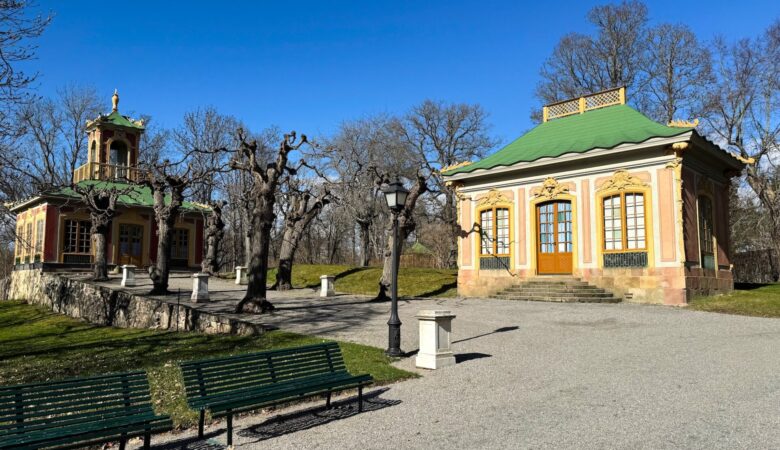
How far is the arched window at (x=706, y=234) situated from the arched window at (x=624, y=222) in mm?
2151

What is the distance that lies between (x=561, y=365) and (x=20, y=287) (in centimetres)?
3319

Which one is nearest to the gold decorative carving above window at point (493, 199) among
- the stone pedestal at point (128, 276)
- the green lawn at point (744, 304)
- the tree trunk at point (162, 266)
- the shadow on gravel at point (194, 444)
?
the green lawn at point (744, 304)

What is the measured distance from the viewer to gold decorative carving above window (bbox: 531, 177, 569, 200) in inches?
755

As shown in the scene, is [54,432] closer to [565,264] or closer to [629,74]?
[565,264]

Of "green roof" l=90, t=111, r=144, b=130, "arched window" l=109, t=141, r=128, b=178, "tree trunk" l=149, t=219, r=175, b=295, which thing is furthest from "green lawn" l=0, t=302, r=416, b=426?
"green roof" l=90, t=111, r=144, b=130

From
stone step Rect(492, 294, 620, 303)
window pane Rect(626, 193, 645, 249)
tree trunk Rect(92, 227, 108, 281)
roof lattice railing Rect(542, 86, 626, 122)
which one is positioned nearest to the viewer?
stone step Rect(492, 294, 620, 303)

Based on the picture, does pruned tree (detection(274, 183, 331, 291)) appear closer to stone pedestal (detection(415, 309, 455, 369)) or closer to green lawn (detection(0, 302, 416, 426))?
green lawn (detection(0, 302, 416, 426))

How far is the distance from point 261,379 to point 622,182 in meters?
14.8

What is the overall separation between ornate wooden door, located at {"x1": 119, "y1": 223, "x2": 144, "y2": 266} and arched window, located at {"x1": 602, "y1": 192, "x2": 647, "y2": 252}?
1054 inches

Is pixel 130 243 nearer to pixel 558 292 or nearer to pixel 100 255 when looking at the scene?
pixel 100 255

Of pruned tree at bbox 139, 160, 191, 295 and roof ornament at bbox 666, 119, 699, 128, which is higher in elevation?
roof ornament at bbox 666, 119, 699, 128

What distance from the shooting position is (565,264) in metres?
19.1

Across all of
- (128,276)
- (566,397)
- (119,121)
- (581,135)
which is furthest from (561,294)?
(119,121)

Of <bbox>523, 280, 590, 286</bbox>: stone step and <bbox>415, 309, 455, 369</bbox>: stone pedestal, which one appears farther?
<bbox>523, 280, 590, 286</bbox>: stone step
